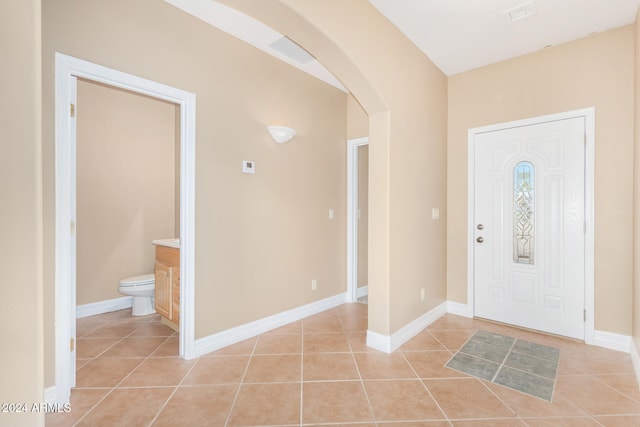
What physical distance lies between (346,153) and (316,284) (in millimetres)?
1771

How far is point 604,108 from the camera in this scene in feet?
8.64

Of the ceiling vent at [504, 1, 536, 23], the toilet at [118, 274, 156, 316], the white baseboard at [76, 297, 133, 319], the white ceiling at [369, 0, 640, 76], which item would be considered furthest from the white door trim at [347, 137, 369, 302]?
the white baseboard at [76, 297, 133, 319]

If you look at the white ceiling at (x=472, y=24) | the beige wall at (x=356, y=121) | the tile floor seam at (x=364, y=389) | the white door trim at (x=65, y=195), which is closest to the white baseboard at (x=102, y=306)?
the white door trim at (x=65, y=195)

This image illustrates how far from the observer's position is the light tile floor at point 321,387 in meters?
1.73

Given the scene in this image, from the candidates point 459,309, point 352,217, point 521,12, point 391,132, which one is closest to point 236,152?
point 391,132

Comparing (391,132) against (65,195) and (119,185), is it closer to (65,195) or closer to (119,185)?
(65,195)

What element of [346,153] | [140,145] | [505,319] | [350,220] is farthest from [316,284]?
[140,145]

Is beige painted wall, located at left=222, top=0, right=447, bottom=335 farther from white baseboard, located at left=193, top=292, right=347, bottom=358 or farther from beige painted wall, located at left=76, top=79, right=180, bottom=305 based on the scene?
beige painted wall, located at left=76, top=79, right=180, bottom=305

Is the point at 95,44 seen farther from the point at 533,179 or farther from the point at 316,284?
the point at 533,179

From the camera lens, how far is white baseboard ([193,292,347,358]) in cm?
250

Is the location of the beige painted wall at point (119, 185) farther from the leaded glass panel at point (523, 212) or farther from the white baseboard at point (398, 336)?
the leaded glass panel at point (523, 212)

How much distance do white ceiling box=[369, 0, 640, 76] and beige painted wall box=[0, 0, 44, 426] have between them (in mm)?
2255

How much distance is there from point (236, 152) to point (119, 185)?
6.53 ft

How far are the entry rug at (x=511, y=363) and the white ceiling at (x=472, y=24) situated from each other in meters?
2.83
